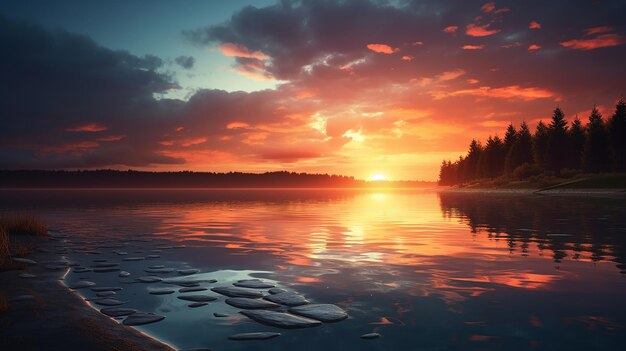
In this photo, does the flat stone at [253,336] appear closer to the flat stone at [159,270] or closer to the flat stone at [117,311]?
the flat stone at [117,311]

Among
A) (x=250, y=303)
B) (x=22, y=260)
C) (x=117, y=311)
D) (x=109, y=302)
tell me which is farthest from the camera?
(x=22, y=260)

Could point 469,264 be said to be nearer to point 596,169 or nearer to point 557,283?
point 557,283

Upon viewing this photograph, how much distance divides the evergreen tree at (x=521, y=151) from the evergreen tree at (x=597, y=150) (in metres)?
27.4

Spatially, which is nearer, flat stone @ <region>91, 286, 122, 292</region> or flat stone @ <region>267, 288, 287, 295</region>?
flat stone @ <region>267, 288, 287, 295</region>

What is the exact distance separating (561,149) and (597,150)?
989 cm

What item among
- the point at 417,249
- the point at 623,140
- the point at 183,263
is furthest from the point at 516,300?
the point at 623,140

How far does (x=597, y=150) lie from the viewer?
92750 mm

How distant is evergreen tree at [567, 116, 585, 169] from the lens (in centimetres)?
10831

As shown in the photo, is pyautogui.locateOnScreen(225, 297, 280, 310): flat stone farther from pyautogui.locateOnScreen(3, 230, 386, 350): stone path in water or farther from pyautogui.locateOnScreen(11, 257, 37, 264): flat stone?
pyautogui.locateOnScreen(11, 257, 37, 264): flat stone

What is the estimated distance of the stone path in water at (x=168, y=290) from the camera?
300 inches

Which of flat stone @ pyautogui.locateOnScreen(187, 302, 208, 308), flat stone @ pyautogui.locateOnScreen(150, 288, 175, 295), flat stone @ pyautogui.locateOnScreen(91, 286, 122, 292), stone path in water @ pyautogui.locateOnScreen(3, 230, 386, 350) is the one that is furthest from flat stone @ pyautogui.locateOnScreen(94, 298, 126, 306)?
flat stone @ pyautogui.locateOnScreen(187, 302, 208, 308)

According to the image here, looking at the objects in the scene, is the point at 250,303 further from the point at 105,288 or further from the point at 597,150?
the point at 597,150

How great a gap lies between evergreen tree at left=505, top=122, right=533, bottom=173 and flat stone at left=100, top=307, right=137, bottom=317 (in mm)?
128058

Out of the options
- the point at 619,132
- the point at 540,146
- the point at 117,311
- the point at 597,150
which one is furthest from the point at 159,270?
the point at 540,146
